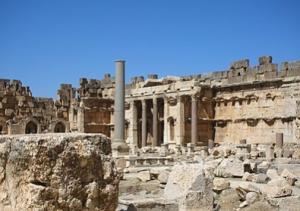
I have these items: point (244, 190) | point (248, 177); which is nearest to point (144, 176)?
point (248, 177)

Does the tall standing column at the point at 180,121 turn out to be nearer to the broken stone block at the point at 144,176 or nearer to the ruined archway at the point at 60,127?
the ruined archway at the point at 60,127

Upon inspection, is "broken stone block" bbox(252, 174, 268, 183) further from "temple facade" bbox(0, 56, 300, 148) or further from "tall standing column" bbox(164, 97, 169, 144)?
"tall standing column" bbox(164, 97, 169, 144)

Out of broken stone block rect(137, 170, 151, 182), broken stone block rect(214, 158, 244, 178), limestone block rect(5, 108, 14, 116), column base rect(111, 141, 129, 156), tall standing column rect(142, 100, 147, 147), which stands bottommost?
broken stone block rect(137, 170, 151, 182)

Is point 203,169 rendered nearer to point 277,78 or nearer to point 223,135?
point 277,78

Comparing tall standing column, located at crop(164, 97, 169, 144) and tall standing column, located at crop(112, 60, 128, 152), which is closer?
tall standing column, located at crop(112, 60, 128, 152)

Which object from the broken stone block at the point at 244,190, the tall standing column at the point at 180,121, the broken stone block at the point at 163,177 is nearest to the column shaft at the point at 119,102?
the broken stone block at the point at 163,177

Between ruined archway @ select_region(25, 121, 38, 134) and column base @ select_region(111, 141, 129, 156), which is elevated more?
ruined archway @ select_region(25, 121, 38, 134)

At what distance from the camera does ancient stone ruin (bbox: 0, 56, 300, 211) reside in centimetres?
504

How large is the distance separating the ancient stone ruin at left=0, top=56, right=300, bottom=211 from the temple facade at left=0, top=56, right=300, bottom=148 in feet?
0.26

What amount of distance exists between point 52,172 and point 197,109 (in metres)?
30.9

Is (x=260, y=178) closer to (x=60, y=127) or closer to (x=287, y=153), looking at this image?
(x=287, y=153)

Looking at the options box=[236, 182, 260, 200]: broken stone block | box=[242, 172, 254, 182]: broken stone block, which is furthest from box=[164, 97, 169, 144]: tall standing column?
box=[236, 182, 260, 200]: broken stone block

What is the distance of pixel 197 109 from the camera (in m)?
35.3

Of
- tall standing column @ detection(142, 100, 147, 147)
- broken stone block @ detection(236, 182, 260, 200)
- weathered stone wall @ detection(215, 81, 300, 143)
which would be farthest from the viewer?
tall standing column @ detection(142, 100, 147, 147)
